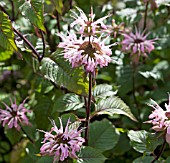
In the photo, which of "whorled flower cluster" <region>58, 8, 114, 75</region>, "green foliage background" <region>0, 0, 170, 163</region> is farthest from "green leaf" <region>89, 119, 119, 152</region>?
"whorled flower cluster" <region>58, 8, 114, 75</region>

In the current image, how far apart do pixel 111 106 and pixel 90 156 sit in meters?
0.13

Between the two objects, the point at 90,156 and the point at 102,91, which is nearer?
the point at 90,156

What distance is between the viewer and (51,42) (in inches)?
46.5

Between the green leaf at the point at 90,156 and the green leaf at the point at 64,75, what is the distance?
0.11m

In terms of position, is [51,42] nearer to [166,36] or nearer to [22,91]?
[22,91]

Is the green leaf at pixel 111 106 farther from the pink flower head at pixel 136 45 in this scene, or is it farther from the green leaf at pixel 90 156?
the pink flower head at pixel 136 45

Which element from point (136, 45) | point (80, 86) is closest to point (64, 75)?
point (80, 86)

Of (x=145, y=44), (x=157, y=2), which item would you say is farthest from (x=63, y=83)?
(x=157, y=2)

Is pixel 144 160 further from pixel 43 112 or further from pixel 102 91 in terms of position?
pixel 43 112

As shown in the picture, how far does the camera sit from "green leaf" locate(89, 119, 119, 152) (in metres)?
0.98

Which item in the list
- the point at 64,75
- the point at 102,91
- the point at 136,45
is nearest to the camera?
the point at 64,75

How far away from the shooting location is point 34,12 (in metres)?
0.82

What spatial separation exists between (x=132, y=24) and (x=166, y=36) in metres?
0.11

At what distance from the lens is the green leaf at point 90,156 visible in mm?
814
